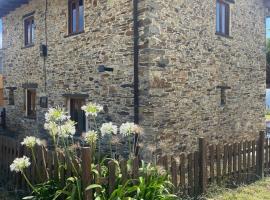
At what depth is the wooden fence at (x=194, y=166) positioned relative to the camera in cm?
470

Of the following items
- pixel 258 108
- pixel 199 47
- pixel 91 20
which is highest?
pixel 91 20

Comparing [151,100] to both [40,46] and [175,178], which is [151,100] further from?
[40,46]

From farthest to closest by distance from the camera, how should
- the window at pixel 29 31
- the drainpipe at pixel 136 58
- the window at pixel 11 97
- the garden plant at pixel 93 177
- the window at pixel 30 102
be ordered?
the window at pixel 11 97, the window at pixel 30 102, the window at pixel 29 31, the drainpipe at pixel 136 58, the garden plant at pixel 93 177

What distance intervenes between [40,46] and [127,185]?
310 inches

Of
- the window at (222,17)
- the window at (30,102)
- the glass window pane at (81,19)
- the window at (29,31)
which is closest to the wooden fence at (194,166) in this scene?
the window at (222,17)

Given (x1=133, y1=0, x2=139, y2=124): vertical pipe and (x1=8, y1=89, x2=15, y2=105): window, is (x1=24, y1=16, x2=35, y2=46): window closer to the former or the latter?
(x1=8, y1=89, x2=15, y2=105): window

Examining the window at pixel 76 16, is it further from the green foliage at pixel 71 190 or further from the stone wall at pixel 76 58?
the green foliage at pixel 71 190

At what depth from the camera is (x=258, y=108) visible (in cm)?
1199

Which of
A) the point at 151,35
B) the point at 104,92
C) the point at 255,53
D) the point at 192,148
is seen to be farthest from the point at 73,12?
the point at 255,53

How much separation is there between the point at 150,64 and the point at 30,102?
23.2ft

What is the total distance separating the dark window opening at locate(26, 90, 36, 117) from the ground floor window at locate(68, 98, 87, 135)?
285 cm

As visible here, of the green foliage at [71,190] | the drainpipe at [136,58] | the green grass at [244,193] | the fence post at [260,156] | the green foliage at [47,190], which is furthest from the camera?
the drainpipe at [136,58]

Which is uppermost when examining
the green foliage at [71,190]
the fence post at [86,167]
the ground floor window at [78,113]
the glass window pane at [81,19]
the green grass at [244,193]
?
the glass window pane at [81,19]

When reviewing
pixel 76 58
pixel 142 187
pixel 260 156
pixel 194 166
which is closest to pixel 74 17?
pixel 76 58
